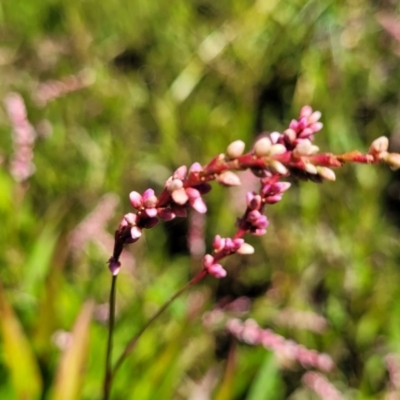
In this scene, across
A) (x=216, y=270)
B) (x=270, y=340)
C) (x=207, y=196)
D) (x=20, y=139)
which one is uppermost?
(x=216, y=270)

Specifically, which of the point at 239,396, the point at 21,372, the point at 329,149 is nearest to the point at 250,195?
the point at 21,372

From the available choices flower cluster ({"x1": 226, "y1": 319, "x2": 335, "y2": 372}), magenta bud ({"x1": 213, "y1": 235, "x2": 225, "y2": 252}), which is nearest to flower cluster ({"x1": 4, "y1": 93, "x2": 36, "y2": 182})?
flower cluster ({"x1": 226, "y1": 319, "x2": 335, "y2": 372})

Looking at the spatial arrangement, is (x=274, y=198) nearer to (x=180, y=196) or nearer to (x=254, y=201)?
(x=254, y=201)

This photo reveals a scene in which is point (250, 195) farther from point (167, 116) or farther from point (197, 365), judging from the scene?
point (167, 116)

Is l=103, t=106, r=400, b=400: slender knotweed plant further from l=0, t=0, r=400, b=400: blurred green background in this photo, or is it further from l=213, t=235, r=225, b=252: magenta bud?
l=0, t=0, r=400, b=400: blurred green background

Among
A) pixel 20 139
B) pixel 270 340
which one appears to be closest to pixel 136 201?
pixel 270 340

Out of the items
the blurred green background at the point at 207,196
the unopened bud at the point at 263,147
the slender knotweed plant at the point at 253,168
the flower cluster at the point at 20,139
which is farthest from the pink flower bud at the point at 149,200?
the flower cluster at the point at 20,139
